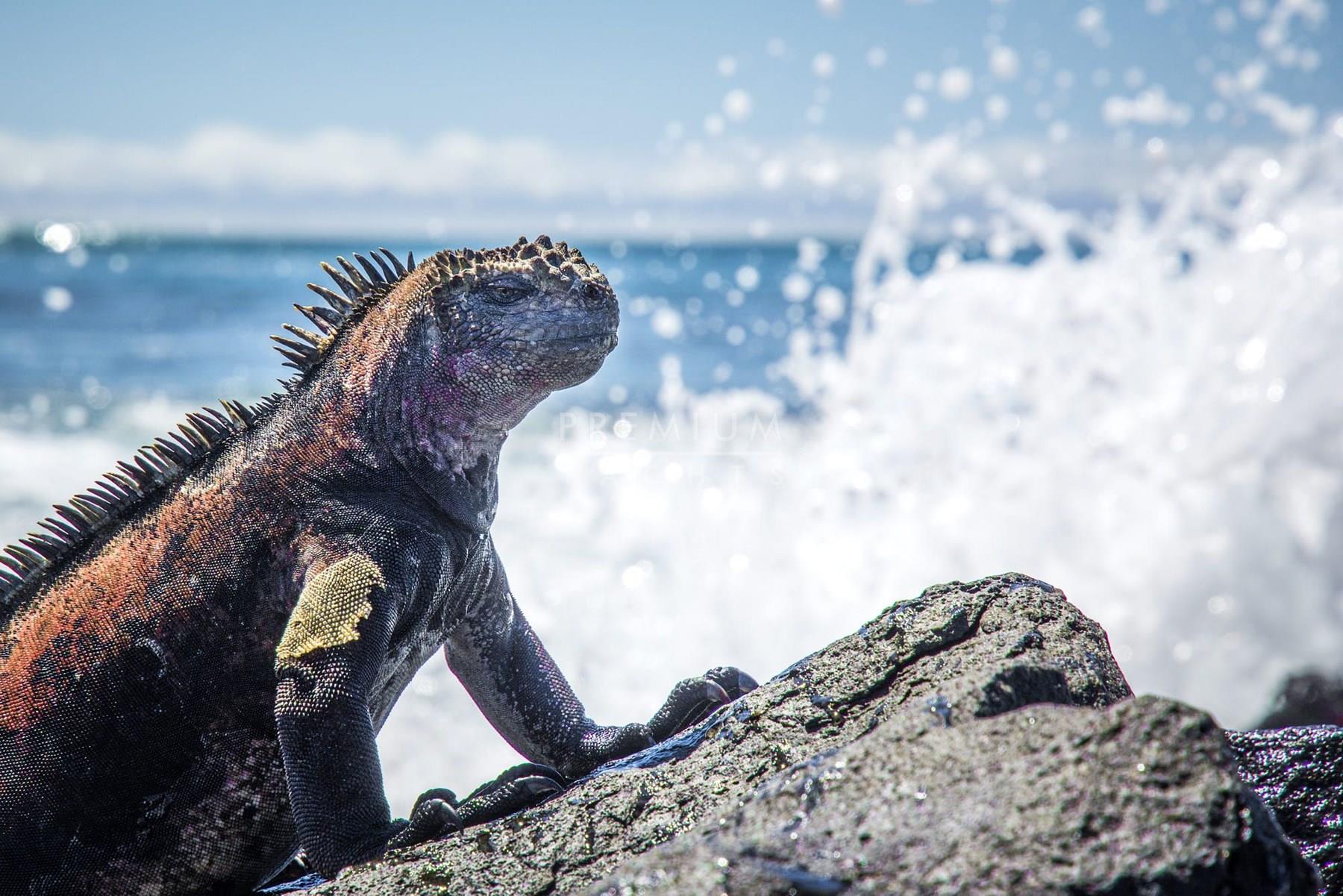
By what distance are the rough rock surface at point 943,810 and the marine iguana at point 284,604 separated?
0.31 m

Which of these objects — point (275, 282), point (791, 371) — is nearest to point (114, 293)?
point (275, 282)

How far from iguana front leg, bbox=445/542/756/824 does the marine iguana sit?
0.06m

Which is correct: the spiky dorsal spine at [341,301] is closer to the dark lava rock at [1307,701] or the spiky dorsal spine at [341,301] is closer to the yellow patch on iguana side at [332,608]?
the yellow patch on iguana side at [332,608]

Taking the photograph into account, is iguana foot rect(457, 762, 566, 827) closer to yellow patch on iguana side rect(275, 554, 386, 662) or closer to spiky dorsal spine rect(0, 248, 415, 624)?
yellow patch on iguana side rect(275, 554, 386, 662)

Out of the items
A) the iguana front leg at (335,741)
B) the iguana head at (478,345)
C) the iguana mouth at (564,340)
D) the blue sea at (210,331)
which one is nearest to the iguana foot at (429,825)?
the iguana front leg at (335,741)

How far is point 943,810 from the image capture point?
5.64 ft

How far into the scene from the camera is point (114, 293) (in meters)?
38.9

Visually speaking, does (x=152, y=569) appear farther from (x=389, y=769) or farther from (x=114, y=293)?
(x=114, y=293)

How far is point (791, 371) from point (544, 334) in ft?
60.4

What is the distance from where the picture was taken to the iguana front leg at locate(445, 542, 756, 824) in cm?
326

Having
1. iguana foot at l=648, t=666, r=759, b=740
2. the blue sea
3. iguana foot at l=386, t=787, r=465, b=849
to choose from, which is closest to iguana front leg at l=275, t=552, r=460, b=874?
iguana foot at l=386, t=787, r=465, b=849

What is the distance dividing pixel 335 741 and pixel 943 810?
1.48 m

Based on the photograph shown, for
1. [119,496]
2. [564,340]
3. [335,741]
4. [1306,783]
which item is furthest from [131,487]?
[1306,783]

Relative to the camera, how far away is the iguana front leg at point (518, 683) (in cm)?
326
